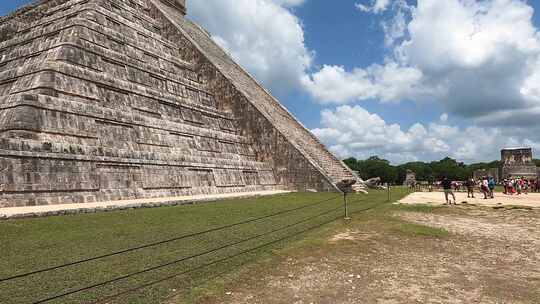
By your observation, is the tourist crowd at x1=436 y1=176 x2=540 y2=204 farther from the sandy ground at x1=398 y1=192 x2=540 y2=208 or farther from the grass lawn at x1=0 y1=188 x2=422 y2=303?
the grass lawn at x1=0 y1=188 x2=422 y2=303

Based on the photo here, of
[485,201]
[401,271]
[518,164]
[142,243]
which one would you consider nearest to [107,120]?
[142,243]

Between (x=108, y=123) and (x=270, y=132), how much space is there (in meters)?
9.29

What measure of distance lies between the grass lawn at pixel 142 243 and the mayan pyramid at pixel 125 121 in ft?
7.67

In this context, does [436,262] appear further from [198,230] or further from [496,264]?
[198,230]

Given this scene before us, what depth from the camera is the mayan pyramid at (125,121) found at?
34.2 feet

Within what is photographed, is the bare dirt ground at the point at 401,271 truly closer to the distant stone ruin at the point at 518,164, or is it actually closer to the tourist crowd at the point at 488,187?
the tourist crowd at the point at 488,187

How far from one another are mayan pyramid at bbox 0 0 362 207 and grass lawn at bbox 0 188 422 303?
2.34 metres

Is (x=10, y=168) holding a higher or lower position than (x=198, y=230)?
higher

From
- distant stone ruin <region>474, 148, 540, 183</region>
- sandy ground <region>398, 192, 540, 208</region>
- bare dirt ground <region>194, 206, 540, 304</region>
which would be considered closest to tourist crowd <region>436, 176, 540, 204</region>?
sandy ground <region>398, 192, 540, 208</region>

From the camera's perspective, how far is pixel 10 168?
9.19m

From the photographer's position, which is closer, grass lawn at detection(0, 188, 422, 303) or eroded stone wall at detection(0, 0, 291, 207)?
grass lawn at detection(0, 188, 422, 303)

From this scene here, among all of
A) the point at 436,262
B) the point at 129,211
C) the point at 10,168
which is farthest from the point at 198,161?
the point at 436,262

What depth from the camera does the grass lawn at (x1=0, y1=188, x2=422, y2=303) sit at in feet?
13.4

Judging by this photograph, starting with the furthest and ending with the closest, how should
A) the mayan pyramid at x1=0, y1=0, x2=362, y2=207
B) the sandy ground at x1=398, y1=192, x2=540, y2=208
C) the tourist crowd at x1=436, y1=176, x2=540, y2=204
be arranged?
the tourist crowd at x1=436, y1=176, x2=540, y2=204, the sandy ground at x1=398, y1=192, x2=540, y2=208, the mayan pyramid at x1=0, y1=0, x2=362, y2=207
